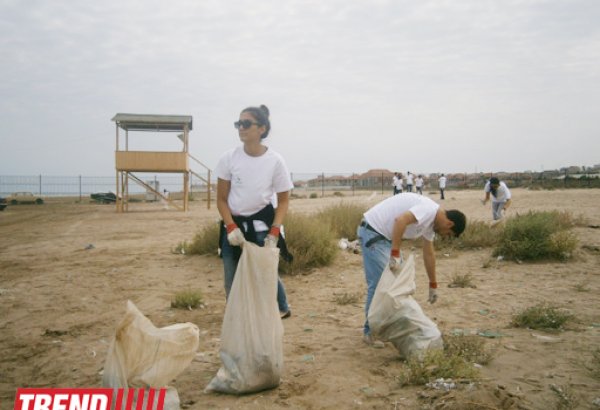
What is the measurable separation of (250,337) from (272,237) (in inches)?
30.0

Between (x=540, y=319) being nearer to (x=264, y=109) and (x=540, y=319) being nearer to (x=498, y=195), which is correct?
(x=264, y=109)

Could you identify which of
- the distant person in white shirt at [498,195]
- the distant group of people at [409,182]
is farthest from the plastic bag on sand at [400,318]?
the distant group of people at [409,182]

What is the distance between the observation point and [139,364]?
8.16 feet

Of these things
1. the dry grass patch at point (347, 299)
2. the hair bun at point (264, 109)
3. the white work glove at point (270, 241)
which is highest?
the hair bun at point (264, 109)

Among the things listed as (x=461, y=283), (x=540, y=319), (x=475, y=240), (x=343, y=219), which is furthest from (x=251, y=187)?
(x=343, y=219)

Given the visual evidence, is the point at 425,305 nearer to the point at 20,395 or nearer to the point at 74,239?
the point at 20,395

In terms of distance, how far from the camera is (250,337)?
2869 millimetres

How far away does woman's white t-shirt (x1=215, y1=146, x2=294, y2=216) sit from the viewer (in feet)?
11.5

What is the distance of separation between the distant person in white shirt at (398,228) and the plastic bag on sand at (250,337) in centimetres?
103

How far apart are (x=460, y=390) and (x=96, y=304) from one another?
4.10 meters

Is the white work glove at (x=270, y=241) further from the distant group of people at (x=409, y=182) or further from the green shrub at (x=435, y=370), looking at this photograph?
the distant group of people at (x=409, y=182)

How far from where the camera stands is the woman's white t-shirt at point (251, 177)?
3.50m

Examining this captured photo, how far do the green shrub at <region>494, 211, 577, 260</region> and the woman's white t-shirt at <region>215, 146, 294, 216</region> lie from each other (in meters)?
5.23

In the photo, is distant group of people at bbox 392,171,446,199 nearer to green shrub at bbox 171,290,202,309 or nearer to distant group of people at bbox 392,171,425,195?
distant group of people at bbox 392,171,425,195
